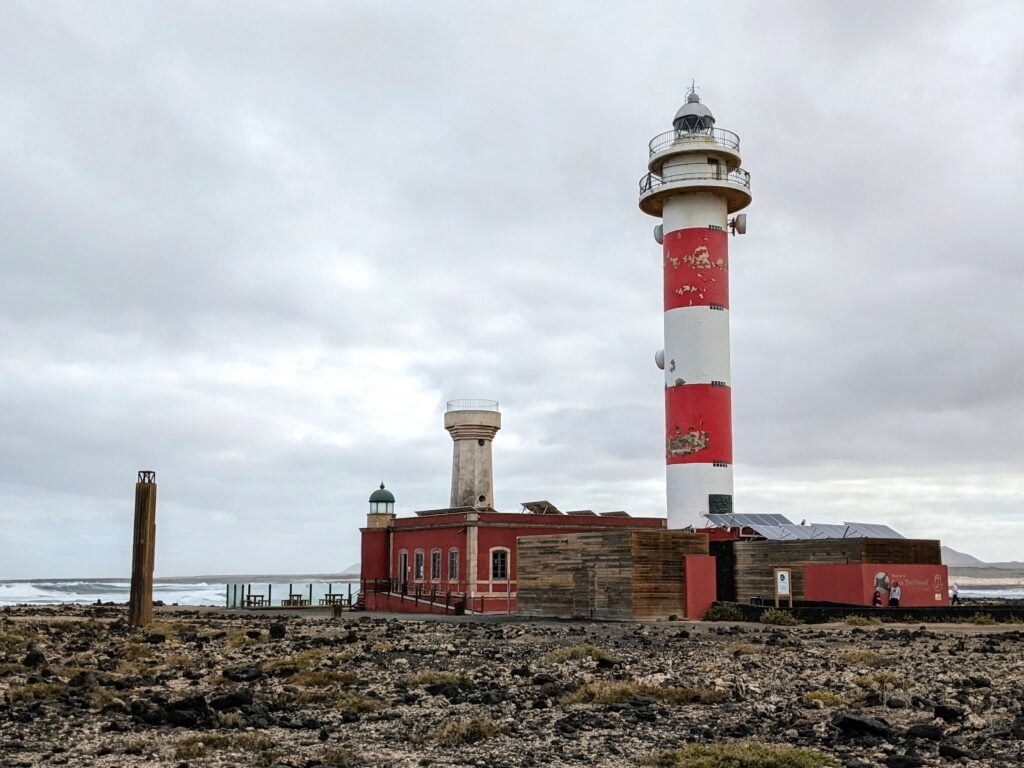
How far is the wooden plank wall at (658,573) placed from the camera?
31781mm

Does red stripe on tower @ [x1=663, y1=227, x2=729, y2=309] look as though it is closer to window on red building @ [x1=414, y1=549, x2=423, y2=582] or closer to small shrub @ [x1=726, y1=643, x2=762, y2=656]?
window on red building @ [x1=414, y1=549, x2=423, y2=582]

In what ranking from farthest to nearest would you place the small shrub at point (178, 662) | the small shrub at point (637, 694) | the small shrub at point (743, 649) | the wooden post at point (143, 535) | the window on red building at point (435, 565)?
the window on red building at point (435, 565) < the wooden post at point (143, 535) < the small shrub at point (743, 649) < the small shrub at point (178, 662) < the small shrub at point (637, 694)

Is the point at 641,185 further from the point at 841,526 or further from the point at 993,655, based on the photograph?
the point at 993,655

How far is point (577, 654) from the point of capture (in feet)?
66.4

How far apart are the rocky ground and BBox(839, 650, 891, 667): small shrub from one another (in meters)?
0.06

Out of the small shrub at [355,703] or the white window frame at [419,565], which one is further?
the white window frame at [419,565]

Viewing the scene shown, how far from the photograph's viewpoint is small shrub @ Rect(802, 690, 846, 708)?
1429cm

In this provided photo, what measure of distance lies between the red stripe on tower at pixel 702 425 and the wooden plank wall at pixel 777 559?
4.88m

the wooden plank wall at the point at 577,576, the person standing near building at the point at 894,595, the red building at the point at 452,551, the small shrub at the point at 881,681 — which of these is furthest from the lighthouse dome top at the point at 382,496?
the small shrub at the point at 881,681

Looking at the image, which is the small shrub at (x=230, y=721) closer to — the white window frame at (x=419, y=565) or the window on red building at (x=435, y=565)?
the window on red building at (x=435, y=565)

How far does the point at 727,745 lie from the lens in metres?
11.6

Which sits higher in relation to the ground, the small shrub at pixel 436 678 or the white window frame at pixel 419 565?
the white window frame at pixel 419 565

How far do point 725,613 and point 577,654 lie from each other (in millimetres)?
12740

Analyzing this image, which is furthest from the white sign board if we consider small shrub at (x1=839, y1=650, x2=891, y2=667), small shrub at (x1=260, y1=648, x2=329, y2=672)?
small shrub at (x1=260, y1=648, x2=329, y2=672)
